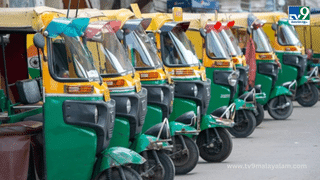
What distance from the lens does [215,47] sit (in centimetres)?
1321

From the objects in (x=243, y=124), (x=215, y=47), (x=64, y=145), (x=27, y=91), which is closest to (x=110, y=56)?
(x=27, y=91)

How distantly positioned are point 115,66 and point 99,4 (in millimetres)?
14626

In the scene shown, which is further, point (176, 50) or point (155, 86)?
point (176, 50)

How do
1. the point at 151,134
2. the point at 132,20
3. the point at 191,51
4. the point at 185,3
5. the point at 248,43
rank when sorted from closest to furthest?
the point at 151,134, the point at 132,20, the point at 191,51, the point at 248,43, the point at 185,3

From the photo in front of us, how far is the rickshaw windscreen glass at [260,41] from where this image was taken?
16562 mm

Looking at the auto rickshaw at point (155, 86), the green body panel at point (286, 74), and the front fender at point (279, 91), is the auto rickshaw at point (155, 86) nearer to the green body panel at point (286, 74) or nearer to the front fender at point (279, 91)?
the front fender at point (279, 91)

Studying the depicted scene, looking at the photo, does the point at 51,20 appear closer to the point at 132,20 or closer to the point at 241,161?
the point at 132,20

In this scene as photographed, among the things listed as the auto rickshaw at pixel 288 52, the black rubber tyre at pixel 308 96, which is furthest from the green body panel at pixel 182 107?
the black rubber tyre at pixel 308 96

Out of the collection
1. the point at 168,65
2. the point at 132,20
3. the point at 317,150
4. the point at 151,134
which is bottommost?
the point at 317,150

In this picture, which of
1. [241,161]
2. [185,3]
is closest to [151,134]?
[241,161]

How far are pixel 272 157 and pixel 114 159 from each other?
480 centimetres

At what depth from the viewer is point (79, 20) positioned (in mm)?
7168

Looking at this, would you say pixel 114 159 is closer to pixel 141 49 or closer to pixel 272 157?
pixel 141 49

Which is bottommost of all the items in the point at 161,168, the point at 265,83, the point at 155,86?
the point at 161,168
